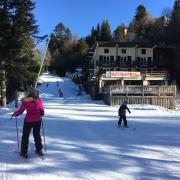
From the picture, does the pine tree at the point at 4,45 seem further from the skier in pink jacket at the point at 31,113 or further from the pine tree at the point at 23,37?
the skier in pink jacket at the point at 31,113

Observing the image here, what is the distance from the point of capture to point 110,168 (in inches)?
372

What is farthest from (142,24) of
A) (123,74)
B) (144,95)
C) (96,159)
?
(96,159)

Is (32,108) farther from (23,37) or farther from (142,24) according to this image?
(142,24)

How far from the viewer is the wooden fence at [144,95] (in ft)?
149

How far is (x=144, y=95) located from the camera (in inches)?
1804

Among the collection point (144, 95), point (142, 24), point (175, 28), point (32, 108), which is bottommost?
point (144, 95)

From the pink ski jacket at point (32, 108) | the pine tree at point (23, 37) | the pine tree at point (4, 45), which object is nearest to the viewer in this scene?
the pink ski jacket at point (32, 108)

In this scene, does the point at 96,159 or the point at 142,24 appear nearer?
the point at 96,159

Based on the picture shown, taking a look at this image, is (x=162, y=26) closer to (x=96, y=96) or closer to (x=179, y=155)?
(x=96, y=96)

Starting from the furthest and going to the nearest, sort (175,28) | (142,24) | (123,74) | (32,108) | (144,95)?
(142,24), (175,28), (123,74), (144,95), (32,108)

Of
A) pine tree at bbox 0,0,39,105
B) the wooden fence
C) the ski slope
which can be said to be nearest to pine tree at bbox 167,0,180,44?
the wooden fence

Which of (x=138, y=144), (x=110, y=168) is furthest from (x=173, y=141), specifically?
(x=110, y=168)


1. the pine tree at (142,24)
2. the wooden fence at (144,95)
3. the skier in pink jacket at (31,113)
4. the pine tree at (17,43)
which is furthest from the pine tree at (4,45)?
the pine tree at (142,24)

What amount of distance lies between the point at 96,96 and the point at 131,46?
2035 centimetres
